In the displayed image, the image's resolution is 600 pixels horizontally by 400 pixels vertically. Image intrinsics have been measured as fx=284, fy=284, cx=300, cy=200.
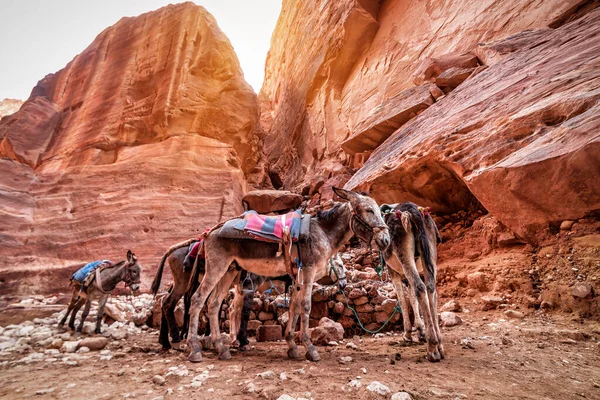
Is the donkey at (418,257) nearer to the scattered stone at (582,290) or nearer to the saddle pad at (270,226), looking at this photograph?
the saddle pad at (270,226)

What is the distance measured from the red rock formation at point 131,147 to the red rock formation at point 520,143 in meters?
10.5

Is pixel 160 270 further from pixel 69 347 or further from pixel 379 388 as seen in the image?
pixel 379 388

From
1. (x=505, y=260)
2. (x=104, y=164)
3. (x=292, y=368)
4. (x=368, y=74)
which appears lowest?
(x=292, y=368)

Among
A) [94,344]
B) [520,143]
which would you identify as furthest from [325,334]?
[520,143]

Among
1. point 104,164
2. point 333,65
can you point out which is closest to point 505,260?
point 104,164

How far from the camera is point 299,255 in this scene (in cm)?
440

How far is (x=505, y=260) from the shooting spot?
6.55 meters

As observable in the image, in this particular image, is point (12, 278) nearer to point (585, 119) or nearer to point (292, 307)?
point (292, 307)

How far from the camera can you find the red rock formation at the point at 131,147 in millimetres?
14359

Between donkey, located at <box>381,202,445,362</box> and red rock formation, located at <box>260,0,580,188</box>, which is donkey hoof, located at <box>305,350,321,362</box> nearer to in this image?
donkey, located at <box>381,202,445,362</box>

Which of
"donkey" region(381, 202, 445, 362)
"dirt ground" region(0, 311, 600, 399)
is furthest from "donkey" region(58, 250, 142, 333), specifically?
"donkey" region(381, 202, 445, 362)

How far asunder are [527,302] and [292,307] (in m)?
4.64

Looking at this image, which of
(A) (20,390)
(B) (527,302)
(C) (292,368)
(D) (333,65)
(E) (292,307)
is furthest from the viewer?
(D) (333,65)

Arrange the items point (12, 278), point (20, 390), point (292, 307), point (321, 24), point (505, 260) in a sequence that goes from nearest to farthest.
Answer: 1. point (20, 390)
2. point (292, 307)
3. point (505, 260)
4. point (12, 278)
5. point (321, 24)
